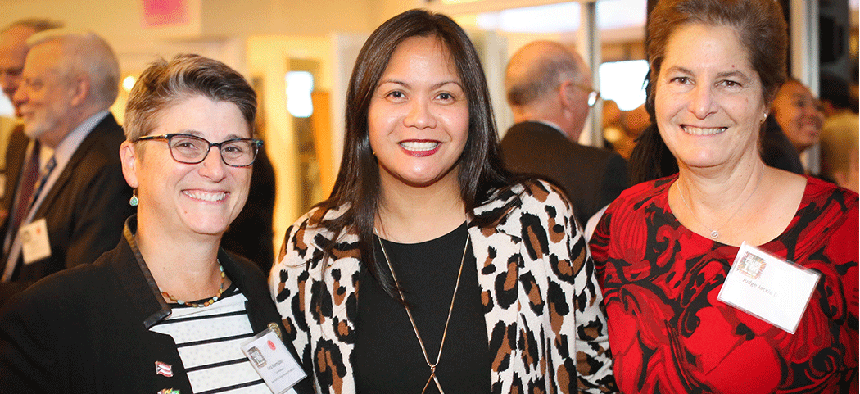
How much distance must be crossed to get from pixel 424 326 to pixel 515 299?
26 centimetres

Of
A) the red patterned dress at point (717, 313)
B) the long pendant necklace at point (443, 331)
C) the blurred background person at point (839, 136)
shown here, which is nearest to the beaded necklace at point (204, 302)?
the long pendant necklace at point (443, 331)

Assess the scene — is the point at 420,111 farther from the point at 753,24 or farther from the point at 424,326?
the point at 753,24

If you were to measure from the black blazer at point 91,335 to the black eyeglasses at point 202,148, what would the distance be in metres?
0.26

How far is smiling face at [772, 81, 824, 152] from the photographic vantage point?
4.72 meters

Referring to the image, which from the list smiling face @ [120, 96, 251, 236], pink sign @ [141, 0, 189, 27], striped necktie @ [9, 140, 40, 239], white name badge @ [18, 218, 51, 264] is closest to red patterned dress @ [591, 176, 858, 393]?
smiling face @ [120, 96, 251, 236]

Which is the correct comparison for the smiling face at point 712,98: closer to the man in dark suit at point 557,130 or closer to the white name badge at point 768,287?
the white name badge at point 768,287

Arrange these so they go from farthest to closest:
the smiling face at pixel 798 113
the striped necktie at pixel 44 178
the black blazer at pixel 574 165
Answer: the smiling face at pixel 798 113
the black blazer at pixel 574 165
the striped necktie at pixel 44 178

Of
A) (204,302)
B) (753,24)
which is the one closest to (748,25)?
(753,24)

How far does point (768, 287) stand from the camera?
1745mm

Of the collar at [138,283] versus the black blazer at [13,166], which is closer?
the collar at [138,283]

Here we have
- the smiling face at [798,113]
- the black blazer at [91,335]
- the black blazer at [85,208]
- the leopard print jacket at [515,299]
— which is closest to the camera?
the black blazer at [91,335]

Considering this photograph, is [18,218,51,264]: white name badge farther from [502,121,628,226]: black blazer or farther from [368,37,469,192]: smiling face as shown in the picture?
[502,121,628,226]: black blazer

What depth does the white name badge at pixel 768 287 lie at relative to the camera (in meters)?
1.71

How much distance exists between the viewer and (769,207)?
1.84 meters
